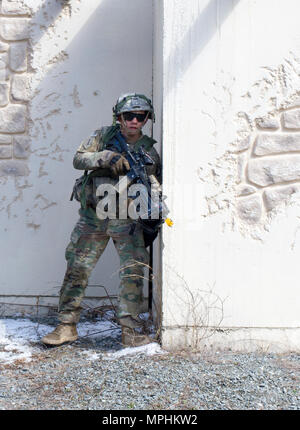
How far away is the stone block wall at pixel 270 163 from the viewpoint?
13.1 feet

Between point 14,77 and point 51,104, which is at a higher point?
point 14,77

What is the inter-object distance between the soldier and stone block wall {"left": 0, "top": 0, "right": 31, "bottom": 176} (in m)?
1.03

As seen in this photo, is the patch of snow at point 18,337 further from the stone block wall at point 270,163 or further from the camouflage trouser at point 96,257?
the stone block wall at point 270,163

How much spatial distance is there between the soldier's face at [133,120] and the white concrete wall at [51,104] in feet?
2.76

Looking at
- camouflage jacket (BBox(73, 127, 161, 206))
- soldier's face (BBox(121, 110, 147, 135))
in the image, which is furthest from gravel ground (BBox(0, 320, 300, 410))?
soldier's face (BBox(121, 110, 147, 135))

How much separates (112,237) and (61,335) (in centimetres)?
79

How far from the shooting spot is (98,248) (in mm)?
4281

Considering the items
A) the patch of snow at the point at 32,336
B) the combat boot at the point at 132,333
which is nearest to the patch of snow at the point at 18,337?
the patch of snow at the point at 32,336

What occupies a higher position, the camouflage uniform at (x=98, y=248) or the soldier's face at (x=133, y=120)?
the soldier's face at (x=133, y=120)

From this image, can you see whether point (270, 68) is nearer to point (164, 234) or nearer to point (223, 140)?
point (223, 140)

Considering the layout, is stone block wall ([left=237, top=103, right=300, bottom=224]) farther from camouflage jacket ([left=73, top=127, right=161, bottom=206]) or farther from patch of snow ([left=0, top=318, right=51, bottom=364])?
patch of snow ([left=0, top=318, right=51, bottom=364])

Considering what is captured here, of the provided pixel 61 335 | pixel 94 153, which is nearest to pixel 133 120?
pixel 94 153

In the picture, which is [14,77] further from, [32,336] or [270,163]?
[270,163]

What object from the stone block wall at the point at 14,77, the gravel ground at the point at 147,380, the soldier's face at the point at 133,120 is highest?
the stone block wall at the point at 14,77
